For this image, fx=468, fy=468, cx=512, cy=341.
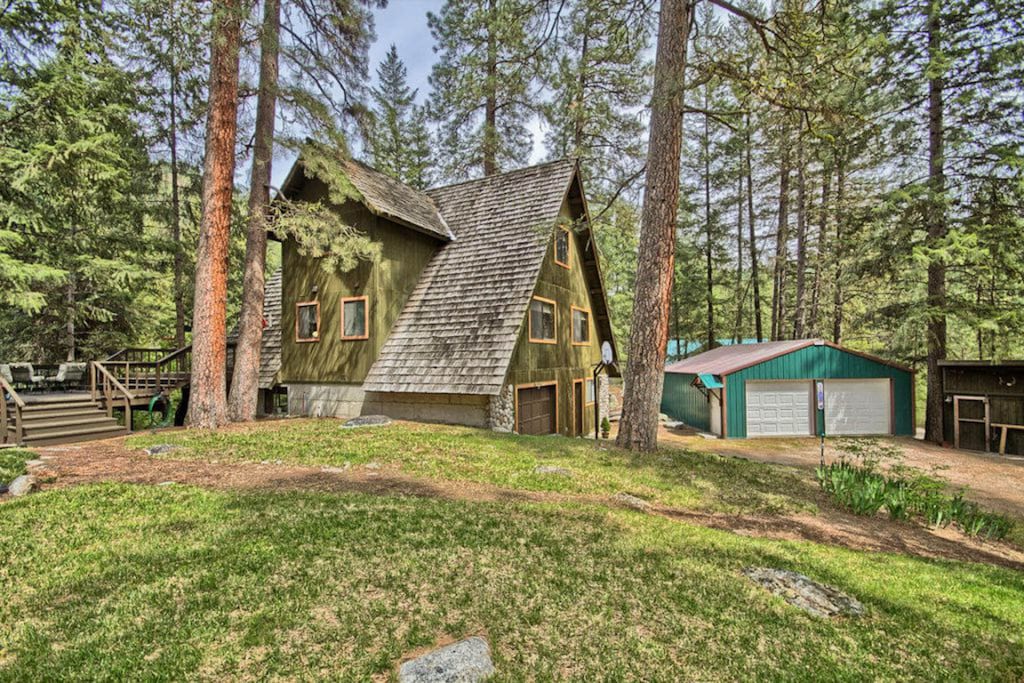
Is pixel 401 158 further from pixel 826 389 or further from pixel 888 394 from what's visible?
pixel 888 394

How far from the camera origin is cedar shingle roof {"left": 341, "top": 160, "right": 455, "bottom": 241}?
12912mm

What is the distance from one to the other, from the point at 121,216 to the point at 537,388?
1547cm

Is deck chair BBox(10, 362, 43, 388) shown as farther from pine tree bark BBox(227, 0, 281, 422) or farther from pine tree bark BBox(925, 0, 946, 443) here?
pine tree bark BBox(925, 0, 946, 443)

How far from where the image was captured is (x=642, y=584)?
13.3ft

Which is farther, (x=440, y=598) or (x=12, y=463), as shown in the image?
(x=12, y=463)

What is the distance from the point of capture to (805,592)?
4152mm

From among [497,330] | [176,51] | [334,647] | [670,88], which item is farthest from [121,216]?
[334,647]

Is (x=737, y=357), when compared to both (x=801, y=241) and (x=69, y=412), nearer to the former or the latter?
(x=801, y=241)

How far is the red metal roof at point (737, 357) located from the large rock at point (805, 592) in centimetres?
1393

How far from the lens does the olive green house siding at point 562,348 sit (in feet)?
41.9

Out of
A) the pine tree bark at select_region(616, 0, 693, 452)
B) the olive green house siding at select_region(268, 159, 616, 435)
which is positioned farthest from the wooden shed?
the pine tree bark at select_region(616, 0, 693, 452)

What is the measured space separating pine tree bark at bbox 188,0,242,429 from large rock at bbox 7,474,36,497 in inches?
175

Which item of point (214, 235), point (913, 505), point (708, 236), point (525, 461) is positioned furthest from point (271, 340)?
point (708, 236)

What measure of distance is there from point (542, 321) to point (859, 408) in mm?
13093
